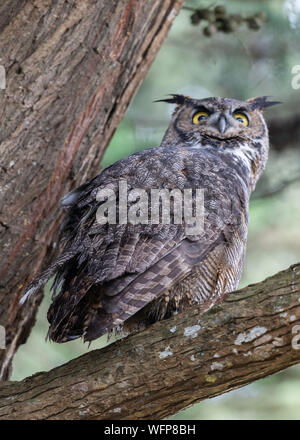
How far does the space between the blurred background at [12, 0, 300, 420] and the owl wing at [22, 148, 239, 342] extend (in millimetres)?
1598

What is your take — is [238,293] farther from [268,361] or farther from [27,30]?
[27,30]

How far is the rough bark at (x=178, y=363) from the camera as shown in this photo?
6.43 ft

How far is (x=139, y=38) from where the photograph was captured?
320 centimetres

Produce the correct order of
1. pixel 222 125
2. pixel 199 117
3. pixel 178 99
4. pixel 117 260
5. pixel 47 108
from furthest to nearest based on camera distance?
pixel 178 99, pixel 199 117, pixel 222 125, pixel 47 108, pixel 117 260

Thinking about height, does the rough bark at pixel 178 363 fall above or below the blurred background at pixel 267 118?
below

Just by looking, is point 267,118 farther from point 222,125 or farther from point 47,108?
point 47,108

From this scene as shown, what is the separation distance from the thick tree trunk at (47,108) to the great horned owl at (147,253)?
211 millimetres

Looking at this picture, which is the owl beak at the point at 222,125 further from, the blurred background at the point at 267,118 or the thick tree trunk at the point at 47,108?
the blurred background at the point at 267,118

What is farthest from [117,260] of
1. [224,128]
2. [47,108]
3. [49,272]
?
[224,128]

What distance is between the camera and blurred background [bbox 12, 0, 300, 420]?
4312mm

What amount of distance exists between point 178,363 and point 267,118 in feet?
8.71

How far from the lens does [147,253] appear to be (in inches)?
92.3

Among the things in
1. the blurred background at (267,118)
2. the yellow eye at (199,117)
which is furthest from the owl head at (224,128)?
the blurred background at (267,118)

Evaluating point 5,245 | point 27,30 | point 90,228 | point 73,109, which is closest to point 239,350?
point 90,228
